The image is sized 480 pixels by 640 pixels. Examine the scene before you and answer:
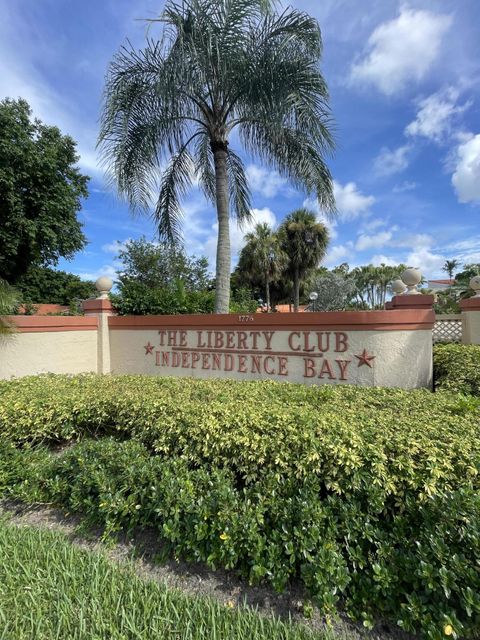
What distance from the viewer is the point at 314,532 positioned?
2.06 metres

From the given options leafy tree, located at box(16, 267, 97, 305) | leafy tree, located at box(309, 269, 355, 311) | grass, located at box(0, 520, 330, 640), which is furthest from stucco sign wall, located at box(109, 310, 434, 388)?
leafy tree, located at box(16, 267, 97, 305)

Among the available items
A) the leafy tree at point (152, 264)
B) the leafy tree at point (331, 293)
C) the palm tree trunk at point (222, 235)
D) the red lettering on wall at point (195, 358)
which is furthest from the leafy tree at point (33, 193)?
the leafy tree at point (331, 293)

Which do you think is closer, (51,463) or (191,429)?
(191,429)

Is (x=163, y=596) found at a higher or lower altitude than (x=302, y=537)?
lower

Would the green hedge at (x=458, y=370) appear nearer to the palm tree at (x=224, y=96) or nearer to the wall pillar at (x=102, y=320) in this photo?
the palm tree at (x=224, y=96)

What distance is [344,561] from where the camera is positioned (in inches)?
76.2

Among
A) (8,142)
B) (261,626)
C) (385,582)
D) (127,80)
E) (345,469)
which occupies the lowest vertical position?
(261,626)

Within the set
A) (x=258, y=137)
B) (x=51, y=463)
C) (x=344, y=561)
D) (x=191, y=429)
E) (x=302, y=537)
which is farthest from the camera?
(x=258, y=137)

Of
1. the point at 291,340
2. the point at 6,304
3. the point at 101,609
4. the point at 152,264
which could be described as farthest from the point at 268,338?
the point at 152,264

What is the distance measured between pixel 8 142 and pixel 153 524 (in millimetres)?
18808

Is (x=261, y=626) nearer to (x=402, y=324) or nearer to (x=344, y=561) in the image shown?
(x=344, y=561)

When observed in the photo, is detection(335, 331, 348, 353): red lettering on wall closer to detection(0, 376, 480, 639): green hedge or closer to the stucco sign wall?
the stucco sign wall

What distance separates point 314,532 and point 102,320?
6307mm

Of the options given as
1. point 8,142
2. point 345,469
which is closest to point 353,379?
point 345,469
